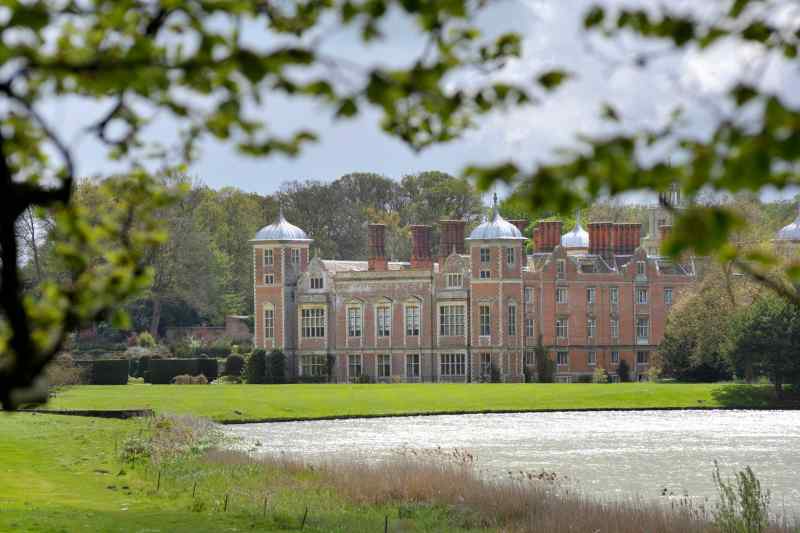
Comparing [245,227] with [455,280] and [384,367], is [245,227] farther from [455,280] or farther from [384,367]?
[455,280]

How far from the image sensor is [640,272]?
65.8m

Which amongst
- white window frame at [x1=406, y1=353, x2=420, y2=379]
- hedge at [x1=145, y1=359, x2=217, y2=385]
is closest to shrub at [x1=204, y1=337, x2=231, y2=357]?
hedge at [x1=145, y1=359, x2=217, y2=385]

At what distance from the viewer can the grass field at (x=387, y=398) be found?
1651 inches

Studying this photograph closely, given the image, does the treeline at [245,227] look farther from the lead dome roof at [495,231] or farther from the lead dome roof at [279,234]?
the lead dome roof at [495,231]

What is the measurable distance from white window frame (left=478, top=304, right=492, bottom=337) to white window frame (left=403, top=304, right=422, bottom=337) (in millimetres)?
3224

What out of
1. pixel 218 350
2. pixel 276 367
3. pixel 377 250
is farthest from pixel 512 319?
pixel 218 350

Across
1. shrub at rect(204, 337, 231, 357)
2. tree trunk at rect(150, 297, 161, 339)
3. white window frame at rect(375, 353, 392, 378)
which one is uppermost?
tree trunk at rect(150, 297, 161, 339)

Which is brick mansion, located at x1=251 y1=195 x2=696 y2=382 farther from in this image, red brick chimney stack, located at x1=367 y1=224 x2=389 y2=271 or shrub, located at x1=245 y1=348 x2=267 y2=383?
shrub, located at x1=245 y1=348 x2=267 y2=383

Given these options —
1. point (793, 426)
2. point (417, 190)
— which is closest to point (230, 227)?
point (417, 190)

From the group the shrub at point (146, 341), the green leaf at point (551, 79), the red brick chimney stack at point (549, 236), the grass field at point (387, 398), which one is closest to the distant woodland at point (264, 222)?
the shrub at point (146, 341)

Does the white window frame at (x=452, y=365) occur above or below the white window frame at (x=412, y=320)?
below

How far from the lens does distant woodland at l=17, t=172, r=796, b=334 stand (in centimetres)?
7425

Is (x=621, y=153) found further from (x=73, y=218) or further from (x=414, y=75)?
(x=73, y=218)

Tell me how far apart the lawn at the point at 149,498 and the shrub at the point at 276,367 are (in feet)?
115
